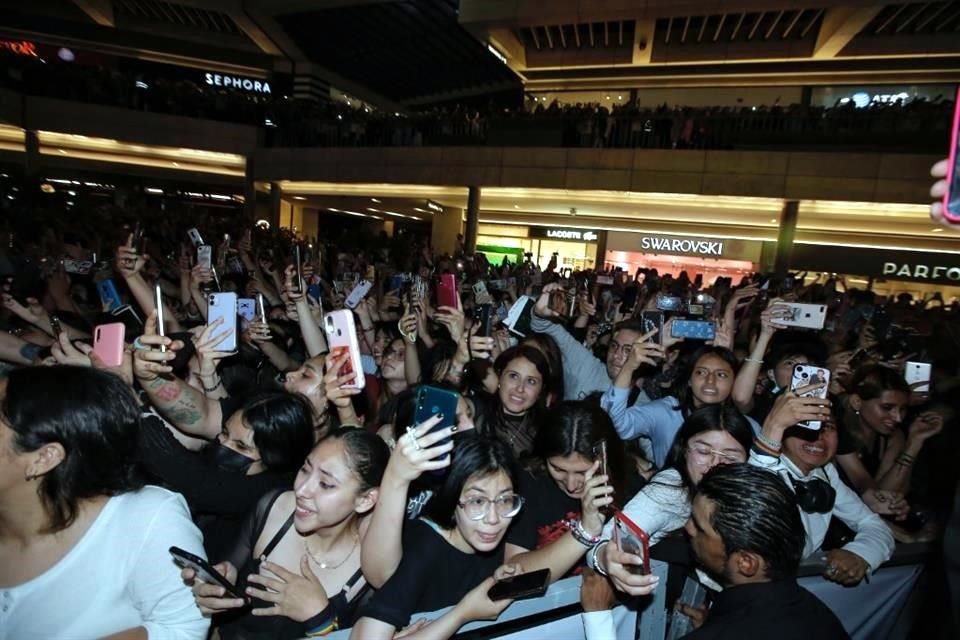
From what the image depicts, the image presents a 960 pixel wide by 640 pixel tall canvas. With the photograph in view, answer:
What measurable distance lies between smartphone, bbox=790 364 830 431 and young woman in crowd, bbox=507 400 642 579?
2.91 ft

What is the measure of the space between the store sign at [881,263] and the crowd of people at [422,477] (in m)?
12.8

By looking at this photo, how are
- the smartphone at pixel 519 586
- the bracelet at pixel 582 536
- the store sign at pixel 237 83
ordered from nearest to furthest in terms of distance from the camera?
the smartphone at pixel 519 586 < the bracelet at pixel 582 536 < the store sign at pixel 237 83

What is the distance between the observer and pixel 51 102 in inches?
757

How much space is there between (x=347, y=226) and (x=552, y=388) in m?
27.1

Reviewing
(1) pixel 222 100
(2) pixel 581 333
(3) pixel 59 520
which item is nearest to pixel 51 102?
(1) pixel 222 100

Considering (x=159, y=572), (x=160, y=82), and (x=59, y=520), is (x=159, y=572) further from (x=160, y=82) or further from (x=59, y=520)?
(x=160, y=82)

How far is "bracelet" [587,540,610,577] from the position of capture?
183cm

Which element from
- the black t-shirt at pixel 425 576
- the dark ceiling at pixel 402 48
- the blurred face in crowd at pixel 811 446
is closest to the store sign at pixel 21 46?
the dark ceiling at pixel 402 48

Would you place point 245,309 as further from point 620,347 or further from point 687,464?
point 687,464

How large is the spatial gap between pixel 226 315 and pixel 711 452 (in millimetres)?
2678

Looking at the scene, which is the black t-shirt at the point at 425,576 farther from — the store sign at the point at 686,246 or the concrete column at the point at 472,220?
the store sign at the point at 686,246

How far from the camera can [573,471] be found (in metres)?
2.60

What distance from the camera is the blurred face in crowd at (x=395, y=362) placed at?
4.12 meters

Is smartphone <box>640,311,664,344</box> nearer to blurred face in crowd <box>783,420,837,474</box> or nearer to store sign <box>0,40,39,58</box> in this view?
A: blurred face in crowd <box>783,420,837,474</box>
